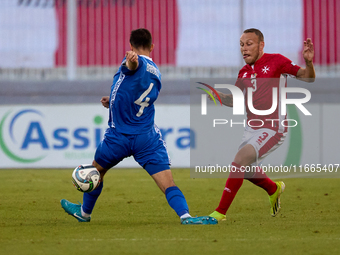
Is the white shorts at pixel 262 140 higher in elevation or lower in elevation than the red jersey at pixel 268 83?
lower

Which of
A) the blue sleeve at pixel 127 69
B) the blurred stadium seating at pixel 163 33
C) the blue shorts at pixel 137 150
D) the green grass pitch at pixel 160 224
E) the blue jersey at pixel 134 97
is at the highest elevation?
the blurred stadium seating at pixel 163 33

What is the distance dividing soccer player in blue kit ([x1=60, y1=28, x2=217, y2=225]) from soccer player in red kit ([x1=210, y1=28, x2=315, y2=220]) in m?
0.54

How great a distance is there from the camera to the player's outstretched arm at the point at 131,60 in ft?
16.8

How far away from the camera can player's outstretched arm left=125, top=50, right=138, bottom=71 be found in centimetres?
511

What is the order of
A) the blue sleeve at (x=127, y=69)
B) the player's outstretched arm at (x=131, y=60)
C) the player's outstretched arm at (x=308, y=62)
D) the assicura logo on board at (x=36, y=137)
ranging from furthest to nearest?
1. the assicura logo on board at (x=36, y=137)
2. the player's outstretched arm at (x=308, y=62)
3. the blue sleeve at (x=127, y=69)
4. the player's outstretched arm at (x=131, y=60)

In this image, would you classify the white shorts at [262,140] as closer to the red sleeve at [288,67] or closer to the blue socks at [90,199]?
the red sleeve at [288,67]

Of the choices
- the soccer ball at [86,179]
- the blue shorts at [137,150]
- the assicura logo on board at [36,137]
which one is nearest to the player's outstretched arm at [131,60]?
the blue shorts at [137,150]

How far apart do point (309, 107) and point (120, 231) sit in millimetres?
8999

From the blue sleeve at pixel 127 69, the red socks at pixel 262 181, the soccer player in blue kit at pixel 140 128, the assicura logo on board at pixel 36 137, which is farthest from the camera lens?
the assicura logo on board at pixel 36 137

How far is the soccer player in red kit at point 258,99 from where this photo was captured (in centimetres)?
582

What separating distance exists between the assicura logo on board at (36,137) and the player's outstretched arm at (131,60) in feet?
26.0

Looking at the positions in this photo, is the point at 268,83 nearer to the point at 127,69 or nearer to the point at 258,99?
the point at 258,99

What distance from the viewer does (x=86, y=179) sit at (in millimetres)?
5508

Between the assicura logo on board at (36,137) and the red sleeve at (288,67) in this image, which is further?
the assicura logo on board at (36,137)
